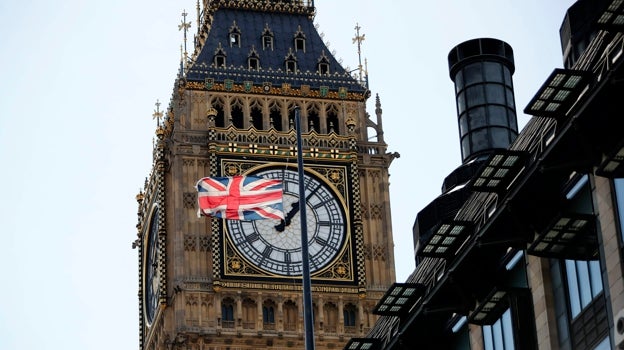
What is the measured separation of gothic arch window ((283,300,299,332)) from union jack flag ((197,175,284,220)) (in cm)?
2440

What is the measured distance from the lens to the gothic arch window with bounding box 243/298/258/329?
86688mm

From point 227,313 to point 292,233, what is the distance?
4.79 metres

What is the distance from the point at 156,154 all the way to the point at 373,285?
1292cm

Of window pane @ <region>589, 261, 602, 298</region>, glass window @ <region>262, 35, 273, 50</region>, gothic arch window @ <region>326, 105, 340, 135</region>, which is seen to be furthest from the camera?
glass window @ <region>262, 35, 273, 50</region>

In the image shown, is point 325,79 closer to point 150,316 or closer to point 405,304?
point 150,316

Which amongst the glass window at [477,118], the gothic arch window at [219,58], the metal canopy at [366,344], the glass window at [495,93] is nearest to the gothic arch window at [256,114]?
the gothic arch window at [219,58]

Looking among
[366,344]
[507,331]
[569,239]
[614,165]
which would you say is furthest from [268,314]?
[614,165]

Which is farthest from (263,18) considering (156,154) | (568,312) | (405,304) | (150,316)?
(568,312)

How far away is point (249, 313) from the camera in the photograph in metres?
87.0

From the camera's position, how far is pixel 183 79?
92062mm

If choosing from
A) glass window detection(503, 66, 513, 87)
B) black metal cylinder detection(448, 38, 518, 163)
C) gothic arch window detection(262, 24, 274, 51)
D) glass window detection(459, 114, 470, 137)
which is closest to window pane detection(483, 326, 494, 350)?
black metal cylinder detection(448, 38, 518, 163)

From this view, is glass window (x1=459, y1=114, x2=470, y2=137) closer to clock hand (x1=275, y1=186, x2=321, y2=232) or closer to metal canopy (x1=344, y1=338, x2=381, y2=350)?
metal canopy (x1=344, y1=338, x2=381, y2=350)

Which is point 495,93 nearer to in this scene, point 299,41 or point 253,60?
point 253,60

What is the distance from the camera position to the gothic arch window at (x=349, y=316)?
87.6 metres
